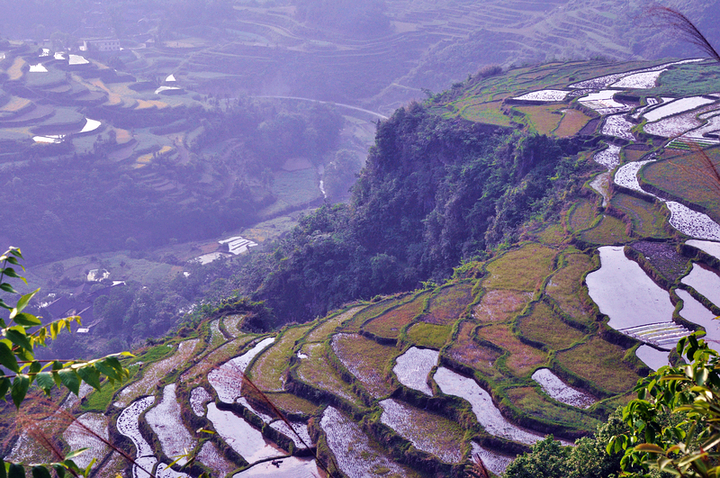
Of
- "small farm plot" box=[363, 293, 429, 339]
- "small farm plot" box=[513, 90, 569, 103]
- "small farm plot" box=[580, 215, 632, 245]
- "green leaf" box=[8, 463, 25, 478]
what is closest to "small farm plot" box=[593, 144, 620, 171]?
"small farm plot" box=[580, 215, 632, 245]

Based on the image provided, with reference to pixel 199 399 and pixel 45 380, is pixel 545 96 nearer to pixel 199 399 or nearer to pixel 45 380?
pixel 199 399

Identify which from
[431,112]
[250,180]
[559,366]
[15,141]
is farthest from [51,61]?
[559,366]

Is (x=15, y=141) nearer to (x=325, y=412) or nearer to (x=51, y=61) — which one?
(x=51, y=61)

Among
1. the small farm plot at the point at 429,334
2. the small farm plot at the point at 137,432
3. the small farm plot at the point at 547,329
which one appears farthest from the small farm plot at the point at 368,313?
the small farm plot at the point at 137,432

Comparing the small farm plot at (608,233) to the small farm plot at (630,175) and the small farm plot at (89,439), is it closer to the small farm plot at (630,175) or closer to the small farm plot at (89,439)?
the small farm plot at (630,175)

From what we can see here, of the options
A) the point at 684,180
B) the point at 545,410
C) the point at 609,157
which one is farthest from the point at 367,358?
the point at 609,157
